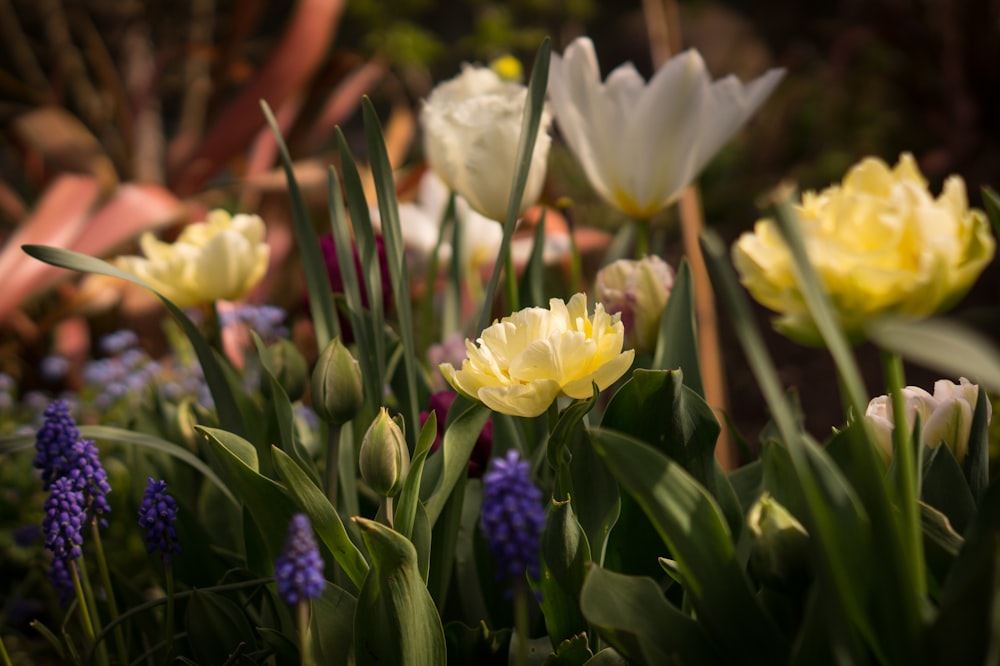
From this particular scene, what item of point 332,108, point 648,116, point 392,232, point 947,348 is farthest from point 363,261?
point 332,108

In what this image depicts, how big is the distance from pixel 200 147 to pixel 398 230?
5.03 ft

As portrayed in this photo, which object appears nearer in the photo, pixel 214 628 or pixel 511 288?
pixel 214 628

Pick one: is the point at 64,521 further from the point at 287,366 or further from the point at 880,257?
the point at 880,257

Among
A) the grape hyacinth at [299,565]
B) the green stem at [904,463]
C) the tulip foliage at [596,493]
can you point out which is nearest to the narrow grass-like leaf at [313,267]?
the tulip foliage at [596,493]

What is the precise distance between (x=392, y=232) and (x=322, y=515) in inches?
6.5

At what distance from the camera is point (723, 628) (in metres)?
0.39

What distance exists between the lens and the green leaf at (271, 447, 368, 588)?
1.42 feet

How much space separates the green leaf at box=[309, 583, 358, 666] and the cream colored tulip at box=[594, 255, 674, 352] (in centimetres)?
23

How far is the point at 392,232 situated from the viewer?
524 mm

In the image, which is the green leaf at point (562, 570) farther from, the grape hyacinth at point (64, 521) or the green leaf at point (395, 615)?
the grape hyacinth at point (64, 521)

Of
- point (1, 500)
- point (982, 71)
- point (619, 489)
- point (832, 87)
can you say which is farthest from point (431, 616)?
point (832, 87)

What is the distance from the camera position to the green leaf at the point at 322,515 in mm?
433

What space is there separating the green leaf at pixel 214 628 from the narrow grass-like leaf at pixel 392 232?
0.14 m

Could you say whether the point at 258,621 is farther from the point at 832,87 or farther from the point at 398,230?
the point at 832,87
